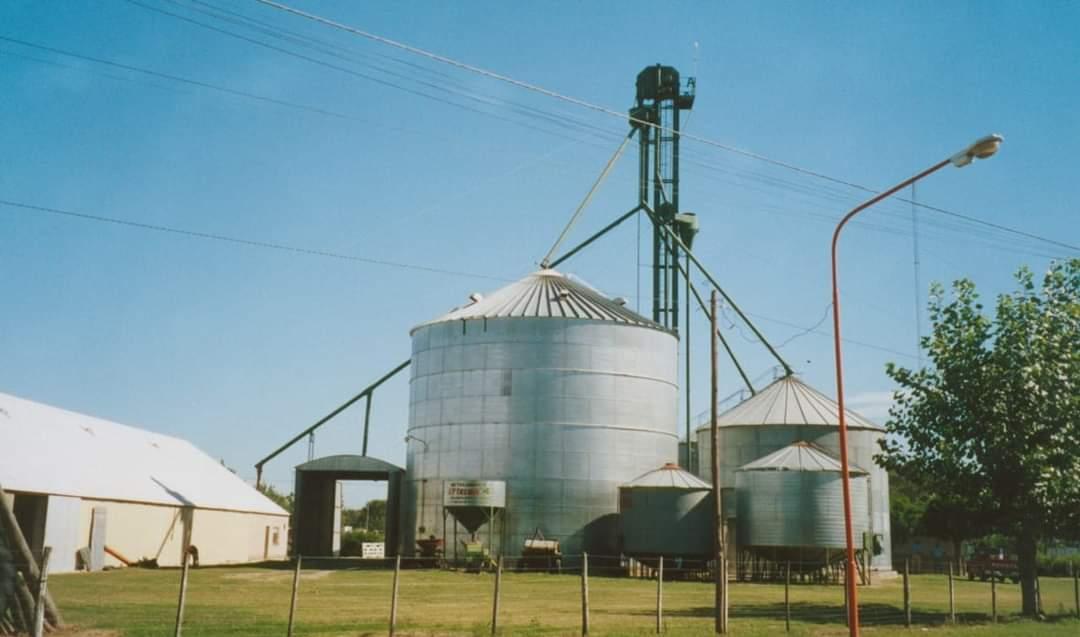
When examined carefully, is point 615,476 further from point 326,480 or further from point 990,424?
point 990,424

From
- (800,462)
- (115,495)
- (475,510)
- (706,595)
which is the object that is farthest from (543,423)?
(115,495)

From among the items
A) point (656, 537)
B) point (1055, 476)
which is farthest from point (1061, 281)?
point (656, 537)

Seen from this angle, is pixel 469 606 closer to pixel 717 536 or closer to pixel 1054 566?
pixel 717 536

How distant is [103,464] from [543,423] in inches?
887

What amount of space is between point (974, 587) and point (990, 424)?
22.4 metres

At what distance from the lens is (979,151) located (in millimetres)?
20734

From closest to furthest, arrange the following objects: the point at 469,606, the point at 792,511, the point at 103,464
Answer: the point at 469,606 → the point at 103,464 → the point at 792,511

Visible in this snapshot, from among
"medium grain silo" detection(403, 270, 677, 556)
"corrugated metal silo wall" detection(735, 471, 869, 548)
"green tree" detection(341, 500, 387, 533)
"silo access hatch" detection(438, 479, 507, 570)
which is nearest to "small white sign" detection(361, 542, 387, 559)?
"medium grain silo" detection(403, 270, 677, 556)

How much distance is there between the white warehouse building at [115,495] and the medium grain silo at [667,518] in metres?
22.9

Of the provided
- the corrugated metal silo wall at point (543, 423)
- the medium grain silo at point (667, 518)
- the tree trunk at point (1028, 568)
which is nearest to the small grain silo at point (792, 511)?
the medium grain silo at point (667, 518)

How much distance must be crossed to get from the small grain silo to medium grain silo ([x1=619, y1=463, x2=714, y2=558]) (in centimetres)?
207

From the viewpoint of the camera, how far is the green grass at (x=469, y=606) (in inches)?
931

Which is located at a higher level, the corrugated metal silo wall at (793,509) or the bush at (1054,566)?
the corrugated metal silo wall at (793,509)

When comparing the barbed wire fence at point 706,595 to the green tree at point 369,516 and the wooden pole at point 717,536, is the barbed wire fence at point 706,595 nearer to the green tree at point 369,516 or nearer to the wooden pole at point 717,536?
the wooden pole at point 717,536
